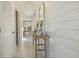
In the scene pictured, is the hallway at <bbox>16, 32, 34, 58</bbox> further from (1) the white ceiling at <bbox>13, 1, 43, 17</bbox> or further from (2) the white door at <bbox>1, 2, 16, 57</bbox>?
(1) the white ceiling at <bbox>13, 1, 43, 17</bbox>

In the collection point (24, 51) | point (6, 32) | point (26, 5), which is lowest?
point (24, 51)

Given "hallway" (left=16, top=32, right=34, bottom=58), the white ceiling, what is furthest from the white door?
the white ceiling

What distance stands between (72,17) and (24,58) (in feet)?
12.0

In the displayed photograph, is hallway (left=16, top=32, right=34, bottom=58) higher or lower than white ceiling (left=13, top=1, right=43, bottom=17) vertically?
lower

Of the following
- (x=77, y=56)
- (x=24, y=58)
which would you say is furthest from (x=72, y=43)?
(x=24, y=58)

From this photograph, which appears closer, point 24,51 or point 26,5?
point 24,51

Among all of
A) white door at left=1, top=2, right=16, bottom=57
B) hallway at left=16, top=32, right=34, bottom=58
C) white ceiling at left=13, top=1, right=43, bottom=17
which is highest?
white ceiling at left=13, top=1, right=43, bottom=17

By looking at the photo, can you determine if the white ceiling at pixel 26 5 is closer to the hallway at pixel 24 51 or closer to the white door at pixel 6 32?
the white door at pixel 6 32

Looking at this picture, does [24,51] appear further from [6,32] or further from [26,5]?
[26,5]

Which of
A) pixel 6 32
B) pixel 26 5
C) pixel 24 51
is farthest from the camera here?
pixel 26 5

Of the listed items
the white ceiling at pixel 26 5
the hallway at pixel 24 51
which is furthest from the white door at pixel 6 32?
the white ceiling at pixel 26 5

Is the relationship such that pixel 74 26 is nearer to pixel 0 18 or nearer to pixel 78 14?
pixel 78 14

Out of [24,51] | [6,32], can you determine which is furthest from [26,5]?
[6,32]

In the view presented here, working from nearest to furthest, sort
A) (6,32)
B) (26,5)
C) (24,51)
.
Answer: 1. (6,32)
2. (24,51)
3. (26,5)
